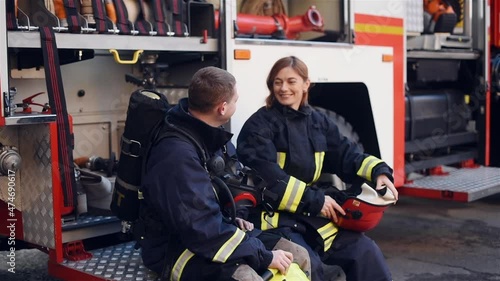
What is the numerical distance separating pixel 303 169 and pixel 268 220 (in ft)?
1.06

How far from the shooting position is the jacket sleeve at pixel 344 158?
364 cm

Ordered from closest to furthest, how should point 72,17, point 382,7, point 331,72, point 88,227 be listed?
point 72,17, point 88,227, point 331,72, point 382,7

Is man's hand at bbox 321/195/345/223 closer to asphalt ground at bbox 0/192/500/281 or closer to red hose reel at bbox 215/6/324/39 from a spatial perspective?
asphalt ground at bbox 0/192/500/281

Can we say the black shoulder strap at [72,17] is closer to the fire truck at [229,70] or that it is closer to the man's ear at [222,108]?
the fire truck at [229,70]

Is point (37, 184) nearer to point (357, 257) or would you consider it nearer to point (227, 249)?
point (227, 249)

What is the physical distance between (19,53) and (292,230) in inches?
62.5

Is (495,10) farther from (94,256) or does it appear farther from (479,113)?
(94,256)

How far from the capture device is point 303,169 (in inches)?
140

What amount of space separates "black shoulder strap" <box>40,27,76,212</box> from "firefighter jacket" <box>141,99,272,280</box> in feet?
1.89

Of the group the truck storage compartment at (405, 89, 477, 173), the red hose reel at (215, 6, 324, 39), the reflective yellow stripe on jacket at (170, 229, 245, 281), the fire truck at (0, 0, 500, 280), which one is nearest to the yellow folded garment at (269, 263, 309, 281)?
the reflective yellow stripe on jacket at (170, 229, 245, 281)

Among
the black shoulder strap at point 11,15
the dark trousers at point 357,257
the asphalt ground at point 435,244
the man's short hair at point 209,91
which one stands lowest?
the asphalt ground at point 435,244

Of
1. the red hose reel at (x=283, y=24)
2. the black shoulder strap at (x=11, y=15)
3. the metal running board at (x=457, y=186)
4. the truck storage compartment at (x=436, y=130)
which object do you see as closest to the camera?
the black shoulder strap at (x=11, y=15)

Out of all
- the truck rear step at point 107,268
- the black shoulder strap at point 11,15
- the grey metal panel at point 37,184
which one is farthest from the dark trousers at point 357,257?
the black shoulder strap at point 11,15

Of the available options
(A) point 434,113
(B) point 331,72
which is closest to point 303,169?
(B) point 331,72
